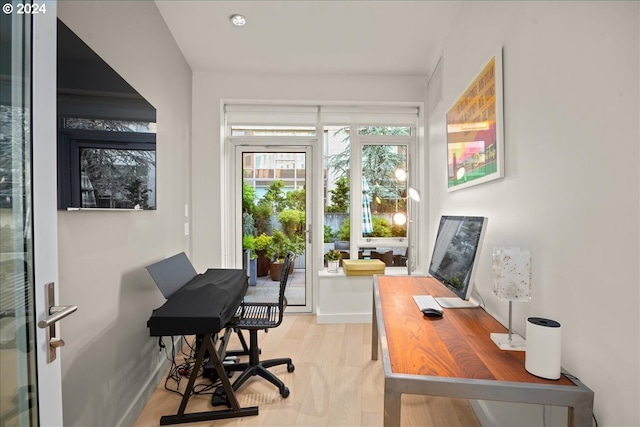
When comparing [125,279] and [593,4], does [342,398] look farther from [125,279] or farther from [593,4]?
[593,4]

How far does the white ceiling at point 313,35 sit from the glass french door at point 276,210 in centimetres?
93

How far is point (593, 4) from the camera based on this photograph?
1.05 m

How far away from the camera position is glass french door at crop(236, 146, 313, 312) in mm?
3609

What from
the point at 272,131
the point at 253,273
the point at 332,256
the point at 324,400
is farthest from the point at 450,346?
the point at 272,131

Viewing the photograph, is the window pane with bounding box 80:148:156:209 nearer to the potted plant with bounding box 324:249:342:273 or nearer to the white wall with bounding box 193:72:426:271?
the white wall with bounding box 193:72:426:271

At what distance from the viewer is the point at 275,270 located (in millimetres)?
3697

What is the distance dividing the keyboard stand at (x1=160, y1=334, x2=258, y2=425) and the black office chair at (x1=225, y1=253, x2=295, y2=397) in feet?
0.62

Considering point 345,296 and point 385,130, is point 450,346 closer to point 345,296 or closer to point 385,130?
point 345,296

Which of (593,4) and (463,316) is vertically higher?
(593,4)

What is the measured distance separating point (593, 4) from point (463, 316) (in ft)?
4.44

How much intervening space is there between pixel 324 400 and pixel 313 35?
281cm

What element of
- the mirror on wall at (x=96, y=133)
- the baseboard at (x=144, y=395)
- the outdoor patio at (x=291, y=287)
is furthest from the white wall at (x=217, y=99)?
the mirror on wall at (x=96, y=133)

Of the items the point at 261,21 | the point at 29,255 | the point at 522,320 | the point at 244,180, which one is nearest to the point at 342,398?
the point at 522,320

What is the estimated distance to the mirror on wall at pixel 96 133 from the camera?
4.09 ft
